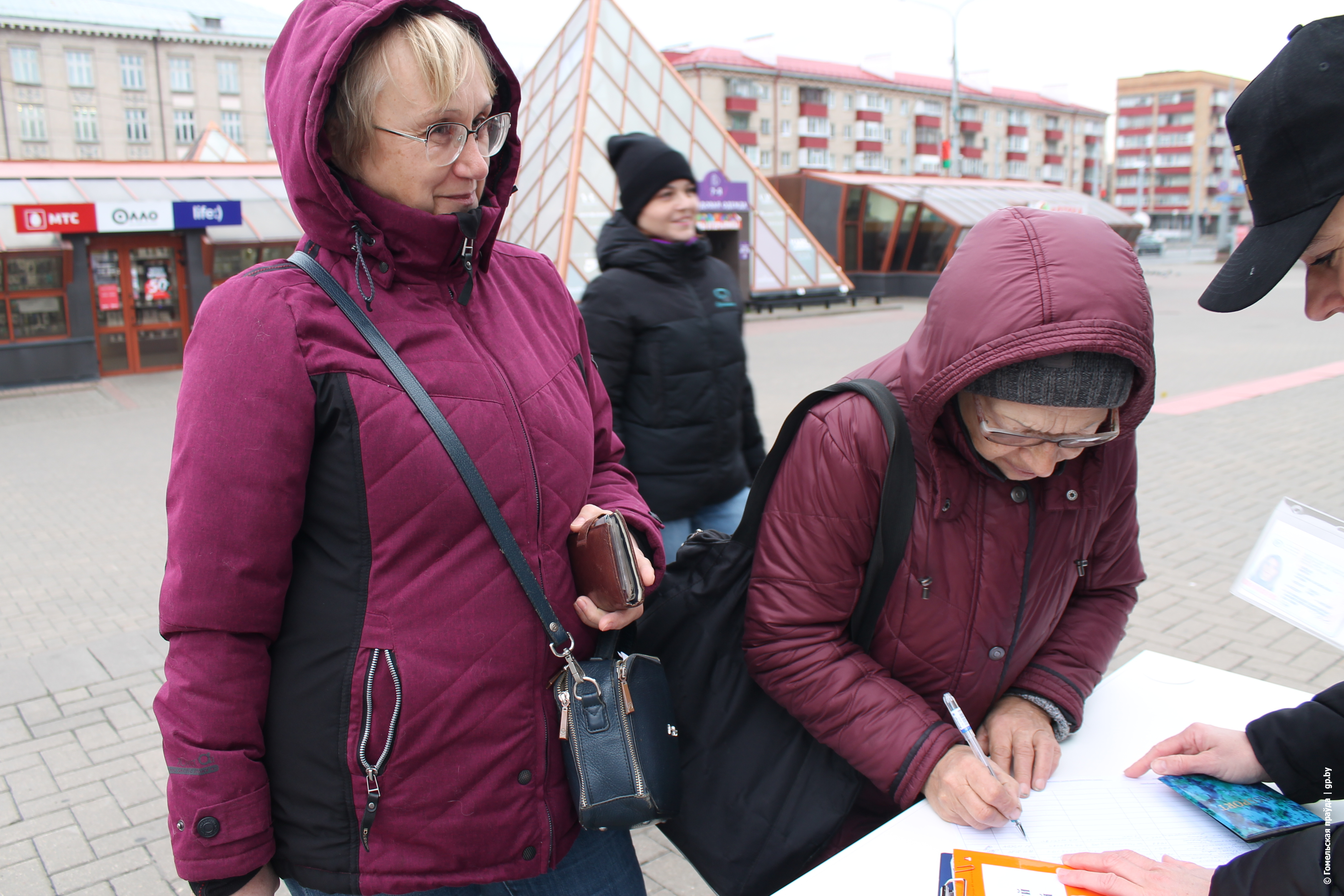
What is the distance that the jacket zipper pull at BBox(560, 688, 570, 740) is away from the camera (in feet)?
4.48

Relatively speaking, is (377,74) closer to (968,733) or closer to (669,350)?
(968,733)

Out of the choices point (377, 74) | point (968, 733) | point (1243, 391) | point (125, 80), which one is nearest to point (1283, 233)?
point (968, 733)

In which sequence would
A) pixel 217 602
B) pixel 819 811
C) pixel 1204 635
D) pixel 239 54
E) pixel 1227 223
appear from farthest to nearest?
pixel 1227 223
pixel 239 54
pixel 1204 635
pixel 819 811
pixel 217 602

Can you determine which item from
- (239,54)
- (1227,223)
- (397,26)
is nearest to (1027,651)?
(397,26)

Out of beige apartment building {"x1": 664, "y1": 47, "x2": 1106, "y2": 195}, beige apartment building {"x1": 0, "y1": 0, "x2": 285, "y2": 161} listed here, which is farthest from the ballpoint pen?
beige apartment building {"x1": 0, "y1": 0, "x2": 285, "y2": 161}

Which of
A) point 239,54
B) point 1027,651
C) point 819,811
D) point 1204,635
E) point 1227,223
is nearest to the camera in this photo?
point 819,811

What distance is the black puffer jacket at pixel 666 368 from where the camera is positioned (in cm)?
323

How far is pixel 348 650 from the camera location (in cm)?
125

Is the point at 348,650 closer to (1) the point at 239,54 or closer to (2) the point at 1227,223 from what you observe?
(1) the point at 239,54

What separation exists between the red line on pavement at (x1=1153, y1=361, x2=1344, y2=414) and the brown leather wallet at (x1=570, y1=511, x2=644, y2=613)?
9.29m

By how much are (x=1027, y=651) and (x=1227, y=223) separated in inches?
2478

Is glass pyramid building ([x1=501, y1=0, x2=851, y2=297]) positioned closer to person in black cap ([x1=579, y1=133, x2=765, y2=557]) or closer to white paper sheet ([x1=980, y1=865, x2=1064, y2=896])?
person in black cap ([x1=579, y1=133, x2=765, y2=557])

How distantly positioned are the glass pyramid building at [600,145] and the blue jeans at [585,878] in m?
15.0

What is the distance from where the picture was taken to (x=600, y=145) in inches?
685
